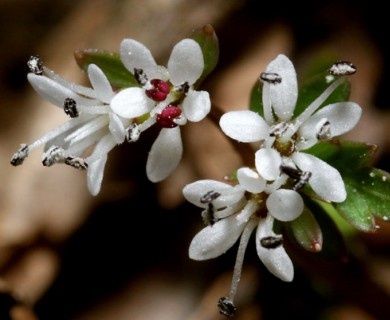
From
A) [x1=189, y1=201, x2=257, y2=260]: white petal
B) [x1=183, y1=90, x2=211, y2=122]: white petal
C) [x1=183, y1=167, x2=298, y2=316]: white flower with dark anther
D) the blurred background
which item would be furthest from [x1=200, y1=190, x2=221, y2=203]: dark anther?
the blurred background

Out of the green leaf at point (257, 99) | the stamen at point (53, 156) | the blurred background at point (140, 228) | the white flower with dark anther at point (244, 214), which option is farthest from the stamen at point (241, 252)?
the blurred background at point (140, 228)

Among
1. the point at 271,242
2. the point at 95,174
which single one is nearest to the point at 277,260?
the point at 271,242

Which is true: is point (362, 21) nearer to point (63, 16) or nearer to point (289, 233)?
point (63, 16)

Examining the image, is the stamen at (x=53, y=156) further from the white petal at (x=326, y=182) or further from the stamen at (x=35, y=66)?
the white petal at (x=326, y=182)

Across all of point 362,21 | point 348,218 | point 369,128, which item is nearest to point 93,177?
point 348,218

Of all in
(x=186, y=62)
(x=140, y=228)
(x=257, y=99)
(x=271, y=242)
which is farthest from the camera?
(x=140, y=228)

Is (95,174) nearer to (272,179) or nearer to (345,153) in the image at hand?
(272,179)

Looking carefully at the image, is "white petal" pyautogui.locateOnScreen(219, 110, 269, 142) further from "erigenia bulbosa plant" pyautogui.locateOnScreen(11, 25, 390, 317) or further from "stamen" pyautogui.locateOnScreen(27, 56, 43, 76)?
"stamen" pyautogui.locateOnScreen(27, 56, 43, 76)
